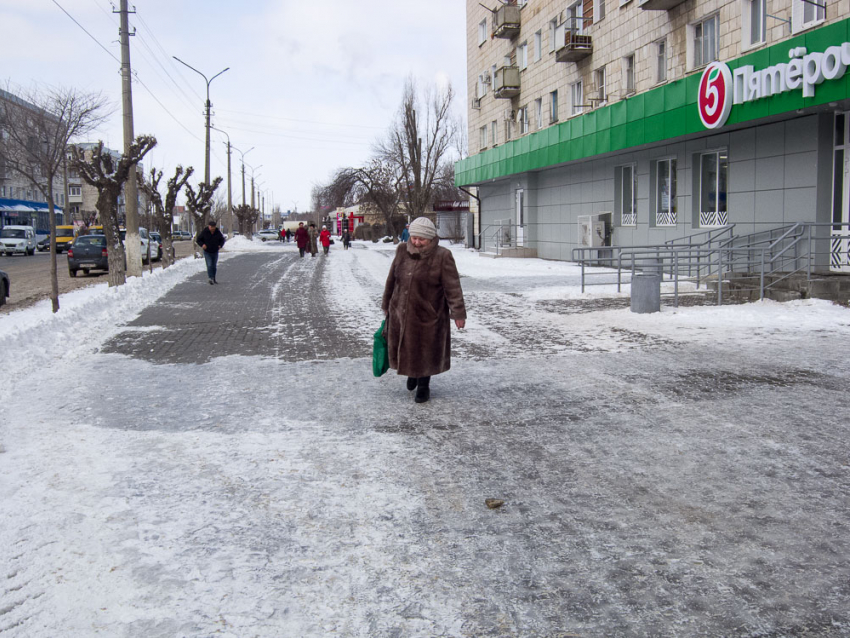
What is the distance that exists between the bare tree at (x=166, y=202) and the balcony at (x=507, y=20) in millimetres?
15014

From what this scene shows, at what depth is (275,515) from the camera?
13.1 feet

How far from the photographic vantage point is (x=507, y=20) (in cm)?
3234

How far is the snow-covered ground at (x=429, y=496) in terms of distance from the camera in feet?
9.95

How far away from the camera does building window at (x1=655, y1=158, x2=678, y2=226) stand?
68.7 feet

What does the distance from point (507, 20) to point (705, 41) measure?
48.6 ft

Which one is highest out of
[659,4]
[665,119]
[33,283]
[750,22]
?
[659,4]

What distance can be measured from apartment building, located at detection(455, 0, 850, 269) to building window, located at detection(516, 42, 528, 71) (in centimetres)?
8

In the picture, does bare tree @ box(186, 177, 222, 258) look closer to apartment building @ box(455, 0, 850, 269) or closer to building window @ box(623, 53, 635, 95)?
apartment building @ box(455, 0, 850, 269)

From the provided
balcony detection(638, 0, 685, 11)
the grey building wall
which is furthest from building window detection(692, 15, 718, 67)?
the grey building wall

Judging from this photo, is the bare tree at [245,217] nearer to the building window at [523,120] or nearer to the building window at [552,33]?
the building window at [523,120]

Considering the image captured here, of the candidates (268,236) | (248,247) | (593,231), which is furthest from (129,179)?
(268,236)

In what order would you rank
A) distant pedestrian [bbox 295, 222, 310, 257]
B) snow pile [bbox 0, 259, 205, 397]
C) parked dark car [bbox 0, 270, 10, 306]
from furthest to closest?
distant pedestrian [bbox 295, 222, 310, 257] → parked dark car [bbox 0, 270, 10, 306] → snow pile [bbox 0, 259, 205, 397]

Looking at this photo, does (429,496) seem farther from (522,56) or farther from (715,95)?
(522,56)

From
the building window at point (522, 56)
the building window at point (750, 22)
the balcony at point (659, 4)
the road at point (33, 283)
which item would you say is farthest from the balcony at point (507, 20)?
the road at point (33, 283)
